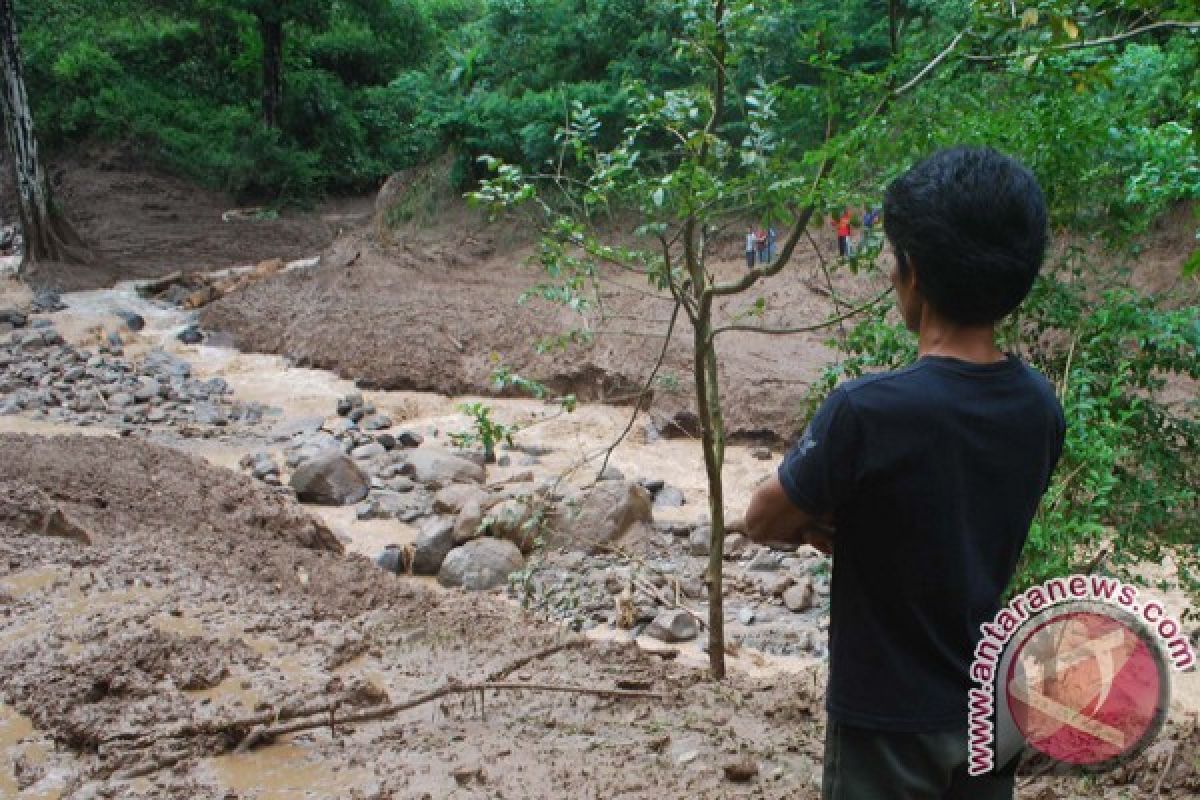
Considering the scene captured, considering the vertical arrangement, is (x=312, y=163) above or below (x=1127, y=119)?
above

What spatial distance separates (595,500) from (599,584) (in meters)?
0.90

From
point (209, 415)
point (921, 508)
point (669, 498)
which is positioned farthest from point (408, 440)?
point (921, 508)

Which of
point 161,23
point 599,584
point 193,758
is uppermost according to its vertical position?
point 161,23

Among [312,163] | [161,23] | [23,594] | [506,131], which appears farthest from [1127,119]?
[161,23]

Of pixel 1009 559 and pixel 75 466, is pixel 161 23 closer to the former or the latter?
pixel 75 466

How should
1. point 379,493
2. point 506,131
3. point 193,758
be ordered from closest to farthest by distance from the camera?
point 193,758 < point 379,493 < point 506,131

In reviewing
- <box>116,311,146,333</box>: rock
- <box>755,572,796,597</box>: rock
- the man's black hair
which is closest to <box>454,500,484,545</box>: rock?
<box>755,572,796,597</box>: rock

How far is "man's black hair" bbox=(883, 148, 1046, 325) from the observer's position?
145 centimetres

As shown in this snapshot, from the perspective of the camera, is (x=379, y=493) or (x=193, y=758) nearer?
(x=193, y=758)

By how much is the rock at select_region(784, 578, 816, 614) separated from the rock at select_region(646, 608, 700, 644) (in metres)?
0.72

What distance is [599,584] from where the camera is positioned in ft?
21.7

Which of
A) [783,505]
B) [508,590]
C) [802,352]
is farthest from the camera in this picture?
[802,352]

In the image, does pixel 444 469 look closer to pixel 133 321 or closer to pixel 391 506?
pixel 391 506

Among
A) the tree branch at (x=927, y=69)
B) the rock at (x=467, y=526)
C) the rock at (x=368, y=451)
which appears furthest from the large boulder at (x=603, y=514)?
the tree branch at (x=927, y=69)
